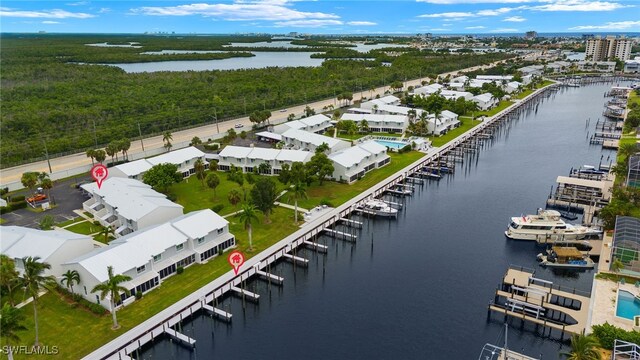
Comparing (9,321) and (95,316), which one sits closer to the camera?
(9,321)

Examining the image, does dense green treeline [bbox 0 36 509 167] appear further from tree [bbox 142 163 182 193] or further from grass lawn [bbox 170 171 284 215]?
tree [bbox 142 163 182 193]

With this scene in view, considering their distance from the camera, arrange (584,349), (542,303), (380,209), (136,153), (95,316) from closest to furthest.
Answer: (584,349)
(95,316)
(542,303)
(380,209)
(136,153)

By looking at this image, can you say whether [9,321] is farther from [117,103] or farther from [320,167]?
[117,103]

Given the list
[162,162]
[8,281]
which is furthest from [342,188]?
[8,281]

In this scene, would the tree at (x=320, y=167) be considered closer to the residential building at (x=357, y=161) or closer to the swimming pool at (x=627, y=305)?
the residential building at (x=357, y=161)

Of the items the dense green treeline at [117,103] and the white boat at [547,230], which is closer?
the white boat at [547,230]

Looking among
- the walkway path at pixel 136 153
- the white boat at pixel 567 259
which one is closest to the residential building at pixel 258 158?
the walkway path at pixel 136 153
